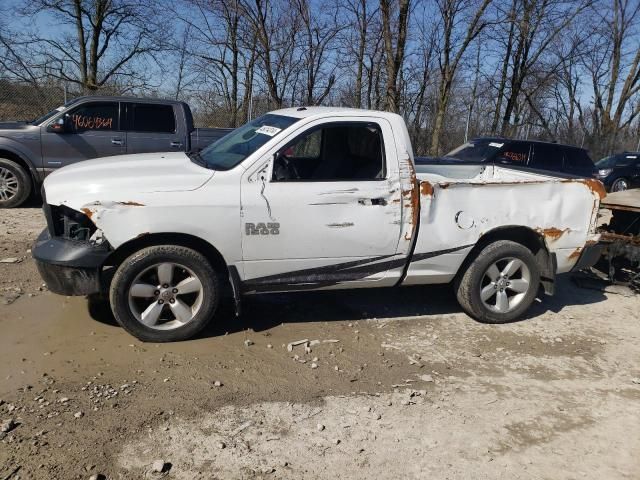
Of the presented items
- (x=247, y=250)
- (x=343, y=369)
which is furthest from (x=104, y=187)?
(x=343, y=369)

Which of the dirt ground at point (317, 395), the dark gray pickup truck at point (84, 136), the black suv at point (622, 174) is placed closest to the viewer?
the dirt ground at point (317, 395)

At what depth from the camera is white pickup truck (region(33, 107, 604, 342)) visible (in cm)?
397

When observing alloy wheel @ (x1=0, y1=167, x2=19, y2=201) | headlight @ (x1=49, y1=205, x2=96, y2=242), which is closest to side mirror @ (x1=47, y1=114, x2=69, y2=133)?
alloy wheel @ (x1=0, y1=167, x2=19, y2=201)

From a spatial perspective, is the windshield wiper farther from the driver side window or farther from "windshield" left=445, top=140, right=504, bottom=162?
"windshield" left=445, top=140, right=504, bottom=162

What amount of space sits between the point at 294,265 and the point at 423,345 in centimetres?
133

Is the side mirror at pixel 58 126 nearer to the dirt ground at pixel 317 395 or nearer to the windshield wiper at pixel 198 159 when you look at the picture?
the dirt ground at pixel 317 395

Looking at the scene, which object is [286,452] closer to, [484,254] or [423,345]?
[423,345]

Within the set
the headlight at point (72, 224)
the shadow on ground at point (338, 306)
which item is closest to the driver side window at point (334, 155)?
the shadow on ground at point (338, 306)

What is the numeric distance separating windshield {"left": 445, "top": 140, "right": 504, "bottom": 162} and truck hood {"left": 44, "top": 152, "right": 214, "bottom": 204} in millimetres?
8266

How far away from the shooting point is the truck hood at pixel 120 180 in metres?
3.89

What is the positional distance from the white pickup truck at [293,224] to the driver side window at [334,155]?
15 millimetres

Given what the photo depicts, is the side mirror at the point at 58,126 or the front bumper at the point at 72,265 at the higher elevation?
the side mirror at the point at 58,126

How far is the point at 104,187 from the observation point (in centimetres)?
389

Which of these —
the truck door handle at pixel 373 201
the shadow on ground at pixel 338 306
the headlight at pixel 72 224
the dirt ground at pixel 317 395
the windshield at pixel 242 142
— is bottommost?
the dirt ground at pixel 317 395
